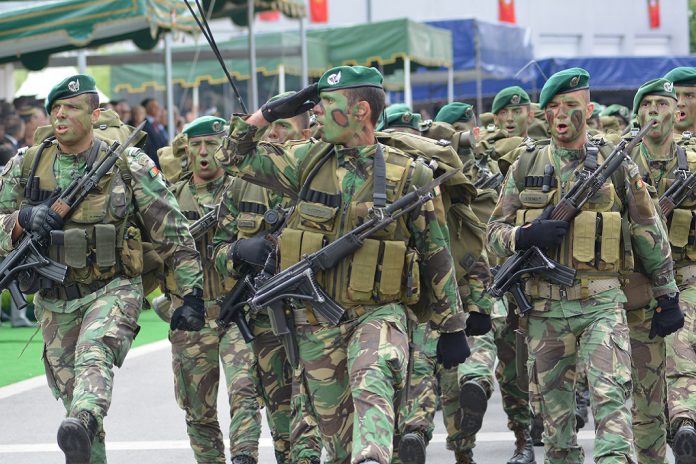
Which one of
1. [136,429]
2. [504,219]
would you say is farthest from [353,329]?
[136,429]

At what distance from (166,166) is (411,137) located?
9.43 feet

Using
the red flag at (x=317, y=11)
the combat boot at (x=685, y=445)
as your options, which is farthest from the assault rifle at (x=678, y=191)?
the red flag at (x=317, y=11)

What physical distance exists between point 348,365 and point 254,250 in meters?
1.52

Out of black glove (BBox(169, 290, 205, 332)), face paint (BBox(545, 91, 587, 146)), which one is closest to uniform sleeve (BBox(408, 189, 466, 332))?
face paint (BBox(545, 91, 587, 146))

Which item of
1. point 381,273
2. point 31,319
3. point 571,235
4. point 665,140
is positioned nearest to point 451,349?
point 381,273

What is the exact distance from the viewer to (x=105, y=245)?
7.59 meters

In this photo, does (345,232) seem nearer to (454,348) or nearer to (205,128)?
(454,348)

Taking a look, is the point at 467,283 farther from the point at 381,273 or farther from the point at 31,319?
the point at 31,319

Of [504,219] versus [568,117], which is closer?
[568,117]

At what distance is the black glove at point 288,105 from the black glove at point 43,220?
1.51m

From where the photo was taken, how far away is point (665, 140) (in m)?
9.08

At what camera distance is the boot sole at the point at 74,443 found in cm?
670

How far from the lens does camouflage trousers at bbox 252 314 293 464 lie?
8078 mm

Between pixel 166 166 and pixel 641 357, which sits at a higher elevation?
pixel 166 166
